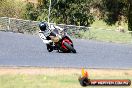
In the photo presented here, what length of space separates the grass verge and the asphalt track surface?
1398mm

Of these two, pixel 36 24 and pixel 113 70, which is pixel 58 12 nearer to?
pixel 36 24

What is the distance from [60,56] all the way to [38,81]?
7060 mm

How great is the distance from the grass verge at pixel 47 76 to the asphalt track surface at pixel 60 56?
1398mm

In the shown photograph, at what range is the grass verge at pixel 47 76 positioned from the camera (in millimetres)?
12422

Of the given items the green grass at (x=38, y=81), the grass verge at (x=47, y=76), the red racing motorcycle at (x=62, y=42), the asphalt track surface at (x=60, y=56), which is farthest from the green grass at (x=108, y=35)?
the green grass at (x=38, y=81)

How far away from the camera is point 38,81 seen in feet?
42.3

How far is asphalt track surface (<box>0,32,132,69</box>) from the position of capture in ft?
57.2

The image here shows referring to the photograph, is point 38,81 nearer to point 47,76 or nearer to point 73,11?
point 47,76

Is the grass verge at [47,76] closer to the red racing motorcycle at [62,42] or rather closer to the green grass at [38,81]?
the green grass at [38,81]

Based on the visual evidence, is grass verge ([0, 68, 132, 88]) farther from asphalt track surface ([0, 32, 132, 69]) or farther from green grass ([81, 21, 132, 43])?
green grass ([81, 21, 132, 43])

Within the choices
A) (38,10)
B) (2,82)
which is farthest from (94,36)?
(2,82)

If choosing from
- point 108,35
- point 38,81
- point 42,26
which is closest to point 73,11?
point 108,35

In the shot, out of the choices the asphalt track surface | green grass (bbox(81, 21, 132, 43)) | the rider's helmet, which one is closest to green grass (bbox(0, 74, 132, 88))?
the asphalt track surface

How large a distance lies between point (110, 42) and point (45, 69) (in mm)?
13439
